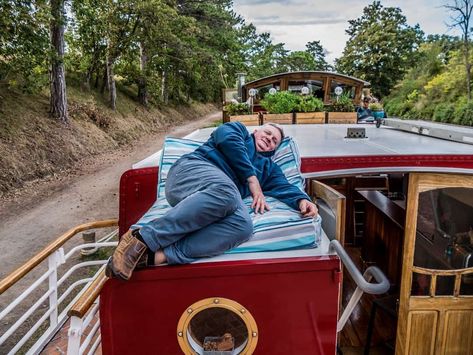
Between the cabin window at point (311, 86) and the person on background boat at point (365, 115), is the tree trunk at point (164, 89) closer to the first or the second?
the cabin window at point (311, 86)

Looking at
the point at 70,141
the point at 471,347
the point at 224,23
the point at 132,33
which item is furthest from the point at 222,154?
the point at 224,23

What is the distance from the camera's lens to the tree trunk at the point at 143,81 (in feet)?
66.6

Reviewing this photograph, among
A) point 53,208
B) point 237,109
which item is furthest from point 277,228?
point 237,109

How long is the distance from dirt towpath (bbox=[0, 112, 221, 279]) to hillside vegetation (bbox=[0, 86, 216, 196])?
426 mm

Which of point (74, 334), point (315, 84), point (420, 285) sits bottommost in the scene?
point (420, 285)

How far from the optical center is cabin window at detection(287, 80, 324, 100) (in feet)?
44.1

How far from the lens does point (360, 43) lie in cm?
4200

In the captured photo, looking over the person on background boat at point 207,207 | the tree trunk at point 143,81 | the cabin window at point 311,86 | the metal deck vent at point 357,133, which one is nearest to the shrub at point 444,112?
the cabin window at point 311,86

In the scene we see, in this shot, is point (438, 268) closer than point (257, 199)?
No

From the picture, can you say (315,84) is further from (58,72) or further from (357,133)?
(357,133)

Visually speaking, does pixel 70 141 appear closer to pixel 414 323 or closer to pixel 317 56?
pixel 414 323

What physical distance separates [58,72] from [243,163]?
11.3 meters

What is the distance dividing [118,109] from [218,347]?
17.3 meters

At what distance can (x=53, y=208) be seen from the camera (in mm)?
8188
